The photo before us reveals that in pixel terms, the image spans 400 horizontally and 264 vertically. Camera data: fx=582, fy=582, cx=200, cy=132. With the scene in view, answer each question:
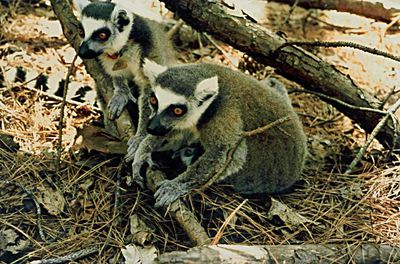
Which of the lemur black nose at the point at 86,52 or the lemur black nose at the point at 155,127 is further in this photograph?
the lemur black nose at the point at 86,52

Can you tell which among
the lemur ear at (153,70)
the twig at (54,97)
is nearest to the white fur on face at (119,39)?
the lemur ear at (153,70)

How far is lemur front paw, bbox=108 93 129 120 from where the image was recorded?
473cm

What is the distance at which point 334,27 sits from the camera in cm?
715

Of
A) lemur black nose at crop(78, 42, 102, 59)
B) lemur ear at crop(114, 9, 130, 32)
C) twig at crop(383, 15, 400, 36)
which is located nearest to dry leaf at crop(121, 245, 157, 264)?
lemur black nose at crop(78, 42, 102, 59)

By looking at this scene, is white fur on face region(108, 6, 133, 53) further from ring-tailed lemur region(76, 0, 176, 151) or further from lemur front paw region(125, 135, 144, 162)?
lemur front paw region(125, 135, 144, 162)

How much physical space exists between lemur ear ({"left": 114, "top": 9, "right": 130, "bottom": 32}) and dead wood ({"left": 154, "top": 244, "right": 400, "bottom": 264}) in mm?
2227

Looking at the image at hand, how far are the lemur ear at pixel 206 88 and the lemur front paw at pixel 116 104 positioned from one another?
0.94m

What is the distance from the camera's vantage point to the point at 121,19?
4758 mm

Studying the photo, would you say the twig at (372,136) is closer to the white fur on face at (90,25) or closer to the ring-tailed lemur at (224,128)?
the ring-tailed lemur at (224,128)

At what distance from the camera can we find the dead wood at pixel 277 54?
4.96 metres

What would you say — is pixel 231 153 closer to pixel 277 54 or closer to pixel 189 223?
pixel 189 223

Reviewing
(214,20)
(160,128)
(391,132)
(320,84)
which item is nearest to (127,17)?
(214,20)

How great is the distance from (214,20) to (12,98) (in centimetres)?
194

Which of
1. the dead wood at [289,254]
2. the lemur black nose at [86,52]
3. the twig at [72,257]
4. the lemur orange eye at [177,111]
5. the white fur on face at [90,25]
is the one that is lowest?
the twig at [72,257]
